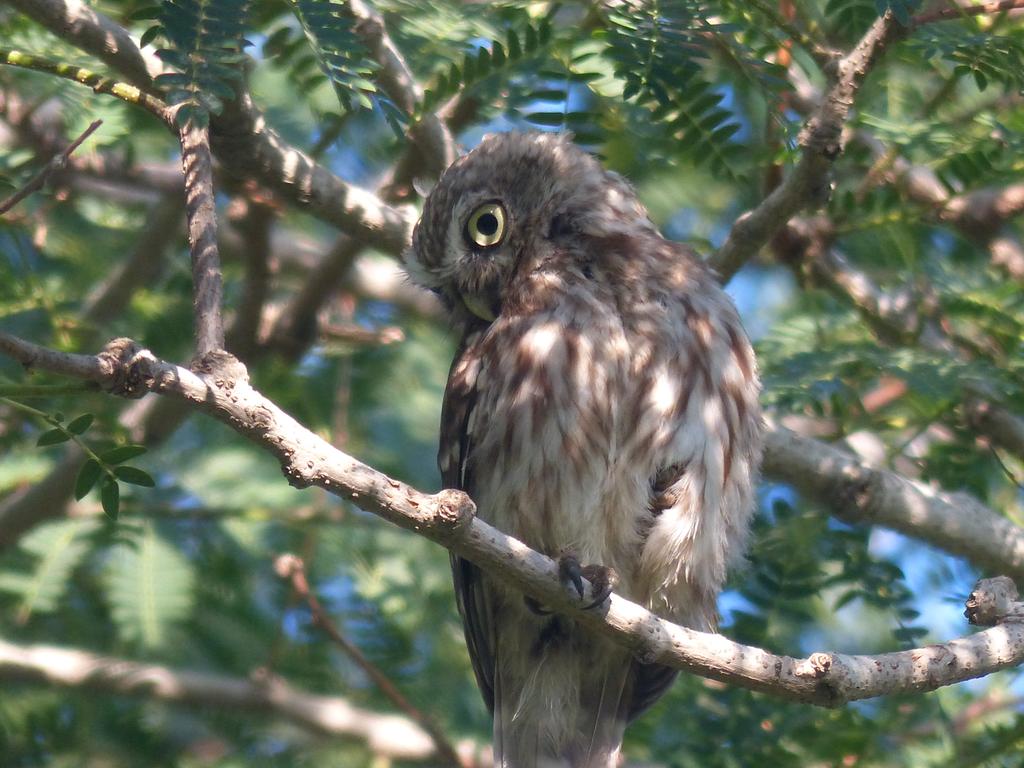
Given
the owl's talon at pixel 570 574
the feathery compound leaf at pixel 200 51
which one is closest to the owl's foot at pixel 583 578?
the owl's talon at pixel 570 574

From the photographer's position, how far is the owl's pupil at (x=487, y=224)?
446cm

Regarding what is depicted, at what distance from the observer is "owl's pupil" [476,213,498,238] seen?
446 cm

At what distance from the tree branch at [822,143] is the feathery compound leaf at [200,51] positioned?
147 centimetres

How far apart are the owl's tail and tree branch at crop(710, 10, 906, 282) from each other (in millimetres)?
1439

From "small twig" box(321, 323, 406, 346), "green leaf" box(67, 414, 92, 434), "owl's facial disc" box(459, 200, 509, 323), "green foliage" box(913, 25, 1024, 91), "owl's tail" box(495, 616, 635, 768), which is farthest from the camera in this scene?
"small twig" box(321, 323, 406, 346)

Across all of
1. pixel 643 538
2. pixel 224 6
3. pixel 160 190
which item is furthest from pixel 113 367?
pixel 160 190

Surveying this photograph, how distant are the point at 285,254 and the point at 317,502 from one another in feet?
4.95

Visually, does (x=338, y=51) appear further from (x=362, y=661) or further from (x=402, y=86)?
(x=362, y=661)

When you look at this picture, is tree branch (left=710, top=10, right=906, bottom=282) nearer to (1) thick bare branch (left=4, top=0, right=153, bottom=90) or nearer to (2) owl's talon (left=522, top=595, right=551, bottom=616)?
(2) owl's talon (left=522, top=595, right=551, bottom=616)

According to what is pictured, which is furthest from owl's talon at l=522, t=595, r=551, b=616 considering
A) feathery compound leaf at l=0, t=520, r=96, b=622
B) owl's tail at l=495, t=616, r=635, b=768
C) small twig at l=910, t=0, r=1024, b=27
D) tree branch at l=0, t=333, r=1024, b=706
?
small twig at l=910, t=0, r=1024, b=27

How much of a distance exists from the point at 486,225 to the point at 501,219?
0.18 feet

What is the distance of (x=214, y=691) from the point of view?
213 inches

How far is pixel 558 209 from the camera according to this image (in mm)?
4477

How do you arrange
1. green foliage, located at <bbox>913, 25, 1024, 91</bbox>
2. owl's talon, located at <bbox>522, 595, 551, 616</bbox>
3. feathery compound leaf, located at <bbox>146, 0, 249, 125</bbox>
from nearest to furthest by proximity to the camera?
feathery compound leaf, located at <bbox>146, 0, 249, 125</bbox>
green foliage, located at <bbox>913, 25, 1024, 91</bbox>
owl's talon, located at <bbox>522, 595, 551, 616</bbox>
